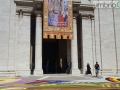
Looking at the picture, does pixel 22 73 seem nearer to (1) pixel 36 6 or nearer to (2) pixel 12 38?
(2) pixel 12 38

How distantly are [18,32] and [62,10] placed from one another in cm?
621

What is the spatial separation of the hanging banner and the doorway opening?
14.3 feet

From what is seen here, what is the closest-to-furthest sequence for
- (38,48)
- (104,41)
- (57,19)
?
(38,48)
(57,19)
(104,41)

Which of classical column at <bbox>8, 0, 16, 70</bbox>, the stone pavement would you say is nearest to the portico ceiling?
classical column at <bbox>8, 0, 16, 70</bbox>

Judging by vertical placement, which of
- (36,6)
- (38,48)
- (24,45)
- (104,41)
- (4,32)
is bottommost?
(38,48)

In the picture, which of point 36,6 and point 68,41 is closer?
point 36,6

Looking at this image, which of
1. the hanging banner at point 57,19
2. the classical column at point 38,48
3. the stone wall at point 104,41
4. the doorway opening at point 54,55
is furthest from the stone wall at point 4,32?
the stone wall at point 104,41

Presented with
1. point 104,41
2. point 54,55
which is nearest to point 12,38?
point 54,55

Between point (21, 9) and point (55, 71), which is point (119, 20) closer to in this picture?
point (55, 71)

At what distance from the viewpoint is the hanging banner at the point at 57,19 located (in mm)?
23953

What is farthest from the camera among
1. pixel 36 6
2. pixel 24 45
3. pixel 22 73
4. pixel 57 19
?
pixel 36 6

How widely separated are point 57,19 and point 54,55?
20.7 feet

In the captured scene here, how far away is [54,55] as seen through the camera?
93.5ft

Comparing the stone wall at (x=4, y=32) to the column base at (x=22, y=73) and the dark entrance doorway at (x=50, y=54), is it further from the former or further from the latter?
the dark entrance doorway at (x=50, y=54)
